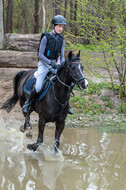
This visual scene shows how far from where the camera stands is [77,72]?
15.0 feet

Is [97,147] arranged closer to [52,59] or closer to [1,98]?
[52,59]

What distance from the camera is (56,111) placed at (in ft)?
17.0

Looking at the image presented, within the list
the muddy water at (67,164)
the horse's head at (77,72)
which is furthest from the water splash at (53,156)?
the horse's head at (77,72)

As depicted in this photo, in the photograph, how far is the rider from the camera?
5239 millimetres

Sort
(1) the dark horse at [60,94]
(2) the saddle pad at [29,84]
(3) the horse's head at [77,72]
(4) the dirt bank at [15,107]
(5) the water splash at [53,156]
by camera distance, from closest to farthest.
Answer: (3) the horse's head at [77,72]
(1) the dark horse at [60,94]
(5) the water splash at [53,156]
(2) the saddle pad at [29,84]
(4) the dirt bank at [15,107]

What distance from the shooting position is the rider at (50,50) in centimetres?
524

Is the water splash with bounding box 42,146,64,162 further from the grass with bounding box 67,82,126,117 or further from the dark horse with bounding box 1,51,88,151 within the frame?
the grass with bounding box 67,82,126,117

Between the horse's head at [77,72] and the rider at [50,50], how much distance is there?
2.14 ft

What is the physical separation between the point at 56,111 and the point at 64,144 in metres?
1.65

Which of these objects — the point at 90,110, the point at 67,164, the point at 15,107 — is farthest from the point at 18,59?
the point at 67,164

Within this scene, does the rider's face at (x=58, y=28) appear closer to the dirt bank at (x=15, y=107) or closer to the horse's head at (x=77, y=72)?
the horse's head at (x=77, y=72)

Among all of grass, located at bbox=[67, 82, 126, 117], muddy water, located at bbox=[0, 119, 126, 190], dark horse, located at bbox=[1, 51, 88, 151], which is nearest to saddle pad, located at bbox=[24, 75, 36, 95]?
dark horse, located at bbox=[1, 51, 88, 151]

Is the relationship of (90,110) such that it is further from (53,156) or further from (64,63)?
(64,63)

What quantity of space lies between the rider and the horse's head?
0.65 meters
